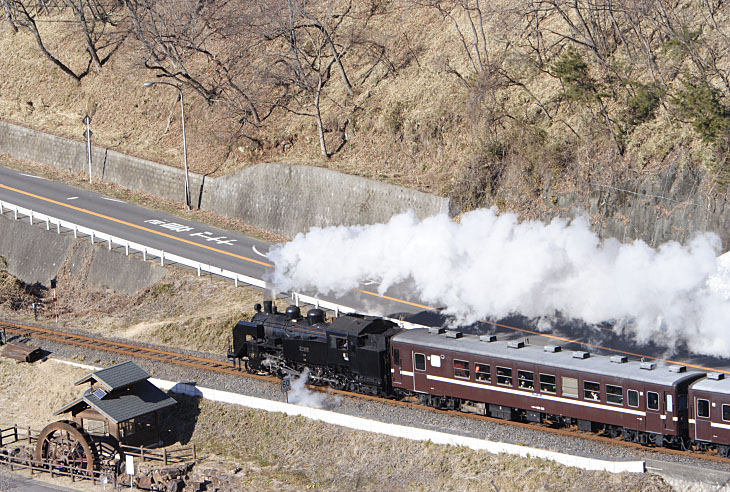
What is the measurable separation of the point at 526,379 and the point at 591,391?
2485 mm

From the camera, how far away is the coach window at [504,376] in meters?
33.7

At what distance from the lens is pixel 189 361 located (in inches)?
1742

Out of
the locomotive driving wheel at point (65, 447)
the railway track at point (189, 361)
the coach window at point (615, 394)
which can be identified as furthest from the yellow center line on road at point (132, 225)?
the coach window at point (615, 394)

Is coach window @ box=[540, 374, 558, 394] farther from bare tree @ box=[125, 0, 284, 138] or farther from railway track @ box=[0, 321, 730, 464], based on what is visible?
bare tree @ box=[125, 0, 284, 138]

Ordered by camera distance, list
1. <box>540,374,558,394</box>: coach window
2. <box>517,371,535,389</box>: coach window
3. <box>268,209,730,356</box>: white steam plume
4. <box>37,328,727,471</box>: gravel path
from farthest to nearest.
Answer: <box>268,209,730,356</box>: white steam plume < <box>517,371,535,389</box>: coach window < <box>540,374,558,394</box>: coach window < <box>37,328,727,471</box>: gravel path

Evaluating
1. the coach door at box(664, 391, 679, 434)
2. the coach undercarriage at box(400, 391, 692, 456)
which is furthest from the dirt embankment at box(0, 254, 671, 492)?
the coach undercarriage at box(400, 391, 692, 456)

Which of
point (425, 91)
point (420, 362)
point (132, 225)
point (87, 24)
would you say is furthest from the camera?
point (87, 24)

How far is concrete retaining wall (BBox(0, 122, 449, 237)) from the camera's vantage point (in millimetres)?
57281

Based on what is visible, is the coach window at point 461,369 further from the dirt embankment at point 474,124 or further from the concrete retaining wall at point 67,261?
the concrete retaining wall at point 67,261

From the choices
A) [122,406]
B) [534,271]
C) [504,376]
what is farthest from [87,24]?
[504,376]

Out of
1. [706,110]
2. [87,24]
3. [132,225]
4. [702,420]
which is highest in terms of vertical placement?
[87,24]

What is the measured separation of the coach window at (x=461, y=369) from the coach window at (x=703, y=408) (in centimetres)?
856

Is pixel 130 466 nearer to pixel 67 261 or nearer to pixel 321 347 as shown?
pixel 321 347

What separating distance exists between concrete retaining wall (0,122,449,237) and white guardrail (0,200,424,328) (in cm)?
871
